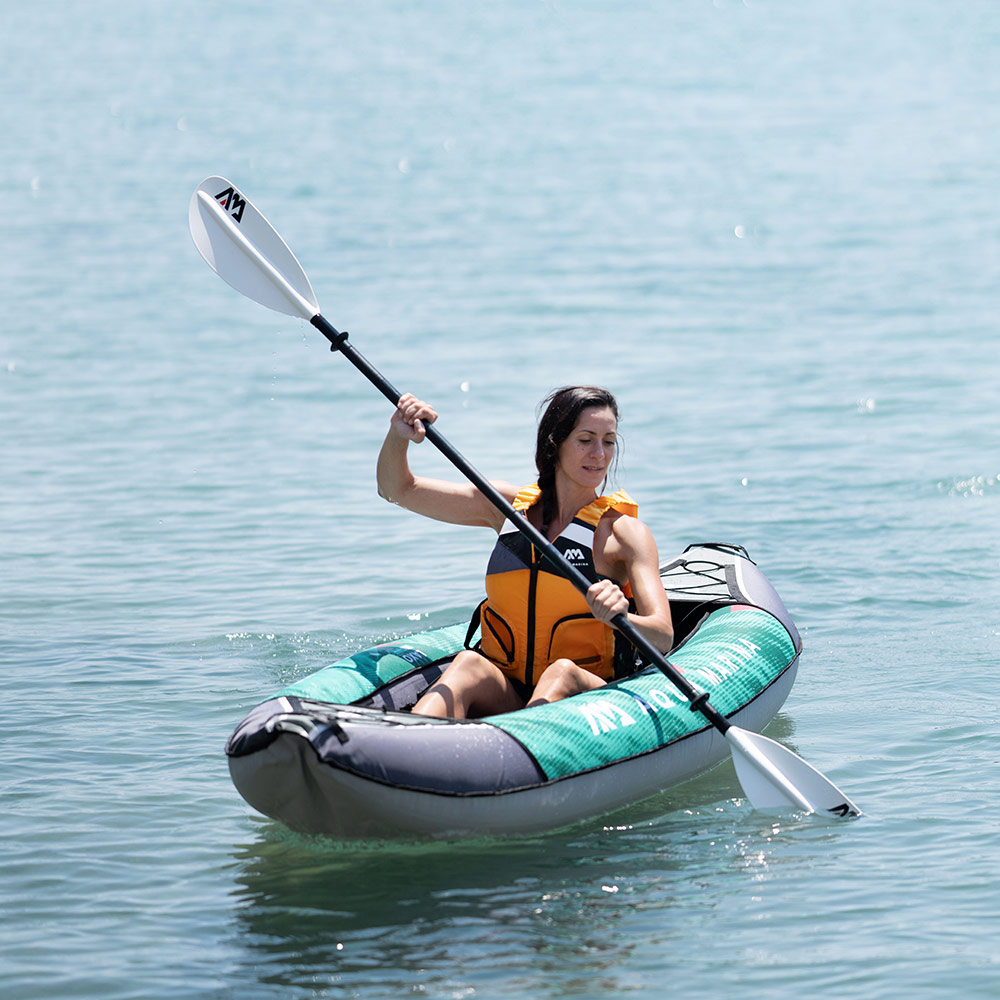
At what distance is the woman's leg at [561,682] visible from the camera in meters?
4.34

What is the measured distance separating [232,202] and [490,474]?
398 cm

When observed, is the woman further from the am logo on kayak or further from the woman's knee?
the am logo on kayak

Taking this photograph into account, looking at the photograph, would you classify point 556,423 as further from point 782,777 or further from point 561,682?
point 782,777

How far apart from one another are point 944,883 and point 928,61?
27.2 metres

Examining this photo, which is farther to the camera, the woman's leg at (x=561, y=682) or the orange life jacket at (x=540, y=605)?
the orange life jacket at (x=540, y=605)

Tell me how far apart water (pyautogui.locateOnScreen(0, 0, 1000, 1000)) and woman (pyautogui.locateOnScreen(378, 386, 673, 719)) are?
0.50 meters

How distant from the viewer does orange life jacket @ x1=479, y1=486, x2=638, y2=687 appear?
14.8ft

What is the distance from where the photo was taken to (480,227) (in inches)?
743

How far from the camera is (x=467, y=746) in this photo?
12.8 feet

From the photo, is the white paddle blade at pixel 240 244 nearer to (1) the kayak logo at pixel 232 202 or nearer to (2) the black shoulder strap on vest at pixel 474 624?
(1) the kayak logo at pixel 232 202

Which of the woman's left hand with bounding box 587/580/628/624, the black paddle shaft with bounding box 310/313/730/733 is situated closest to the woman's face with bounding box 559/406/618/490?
the black paddle shaft with bounding box 310/313/730/733

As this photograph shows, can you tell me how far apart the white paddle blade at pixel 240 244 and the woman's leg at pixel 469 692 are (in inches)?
56.0

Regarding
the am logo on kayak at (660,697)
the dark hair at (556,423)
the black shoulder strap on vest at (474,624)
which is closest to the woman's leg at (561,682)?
the am logo on kayak at (660,697)

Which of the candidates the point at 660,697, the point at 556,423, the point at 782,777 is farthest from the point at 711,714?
the point at 556,423
